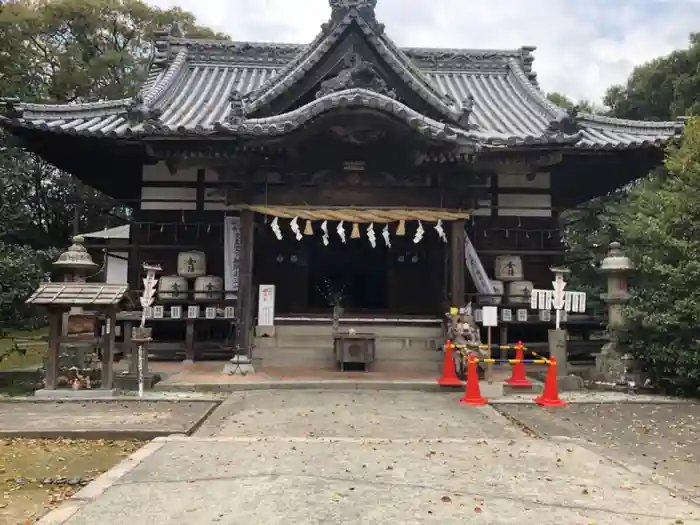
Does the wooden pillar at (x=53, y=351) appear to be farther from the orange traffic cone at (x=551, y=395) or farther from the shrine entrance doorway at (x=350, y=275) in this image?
the orange traffic cone at (x=551, y=395)

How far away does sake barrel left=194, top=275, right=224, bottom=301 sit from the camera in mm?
13699

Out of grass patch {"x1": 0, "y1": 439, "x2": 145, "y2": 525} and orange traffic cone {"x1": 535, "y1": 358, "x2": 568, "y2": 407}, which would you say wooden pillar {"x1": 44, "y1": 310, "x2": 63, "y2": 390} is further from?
orange traffic cone {"x1": 535, "y1": 358, "x2": 568, "y2": 407}

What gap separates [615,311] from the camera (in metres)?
12.3

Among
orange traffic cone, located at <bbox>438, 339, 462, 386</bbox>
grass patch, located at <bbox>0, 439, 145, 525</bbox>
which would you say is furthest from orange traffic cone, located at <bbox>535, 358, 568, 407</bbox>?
grass patch, located at <bbox>0, 439, 145, 525</bbox>

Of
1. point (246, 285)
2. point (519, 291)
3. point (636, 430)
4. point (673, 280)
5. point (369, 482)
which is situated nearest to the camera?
point (369, 482)

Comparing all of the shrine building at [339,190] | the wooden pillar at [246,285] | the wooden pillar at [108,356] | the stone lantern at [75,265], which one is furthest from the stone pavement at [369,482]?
the stone lantern at [75,265]

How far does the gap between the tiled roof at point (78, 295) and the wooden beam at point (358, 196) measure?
11.9ft

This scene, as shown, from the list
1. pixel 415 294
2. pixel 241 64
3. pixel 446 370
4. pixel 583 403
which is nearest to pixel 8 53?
pixel 241 64

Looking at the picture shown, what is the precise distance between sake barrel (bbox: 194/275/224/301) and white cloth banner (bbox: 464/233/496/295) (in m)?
5.36

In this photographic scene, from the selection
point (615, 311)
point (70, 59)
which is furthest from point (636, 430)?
point (70, 59)

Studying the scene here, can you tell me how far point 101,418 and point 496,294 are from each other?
329 inches

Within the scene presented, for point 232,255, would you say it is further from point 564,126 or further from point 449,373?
point 564,126

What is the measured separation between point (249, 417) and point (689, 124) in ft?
29.9

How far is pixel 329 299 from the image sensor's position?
15578mm
